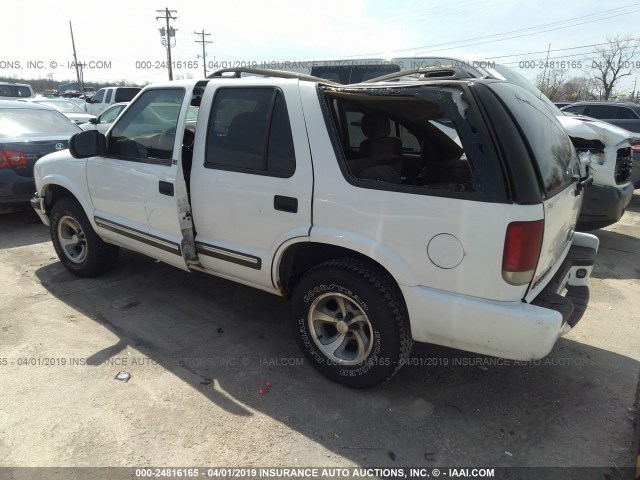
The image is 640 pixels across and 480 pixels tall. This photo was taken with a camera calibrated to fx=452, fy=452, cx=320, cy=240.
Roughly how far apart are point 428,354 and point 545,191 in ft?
4.96

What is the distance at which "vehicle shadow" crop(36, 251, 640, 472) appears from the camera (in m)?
2.42

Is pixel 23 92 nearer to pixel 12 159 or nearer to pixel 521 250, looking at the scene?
pixel 12 159

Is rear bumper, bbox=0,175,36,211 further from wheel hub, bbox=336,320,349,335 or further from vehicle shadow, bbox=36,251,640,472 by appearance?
wheel hub, bbox=336,320,349,335

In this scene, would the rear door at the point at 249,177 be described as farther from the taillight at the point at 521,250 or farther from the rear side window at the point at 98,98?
the rear side window at the point at 98,98

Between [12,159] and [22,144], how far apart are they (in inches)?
10.2

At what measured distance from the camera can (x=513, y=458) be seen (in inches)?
92.4

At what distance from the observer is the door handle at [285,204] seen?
2779 mm

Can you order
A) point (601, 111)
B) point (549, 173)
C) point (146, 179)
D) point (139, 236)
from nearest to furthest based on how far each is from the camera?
point (549, 173) < point (146, 179) < point (139, 236) < point (601, 111)

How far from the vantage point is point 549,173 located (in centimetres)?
245

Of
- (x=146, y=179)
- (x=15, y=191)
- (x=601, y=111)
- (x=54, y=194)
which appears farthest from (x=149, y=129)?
(x=601, y=111)

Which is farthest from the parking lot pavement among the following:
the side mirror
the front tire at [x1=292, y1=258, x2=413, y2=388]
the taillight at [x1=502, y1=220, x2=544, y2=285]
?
the side mirror

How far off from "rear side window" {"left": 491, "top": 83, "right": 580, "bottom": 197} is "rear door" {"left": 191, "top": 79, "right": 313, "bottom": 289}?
1.19 meters

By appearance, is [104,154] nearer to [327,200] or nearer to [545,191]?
[327,200]

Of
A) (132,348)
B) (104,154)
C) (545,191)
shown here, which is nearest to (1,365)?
(132,348)
